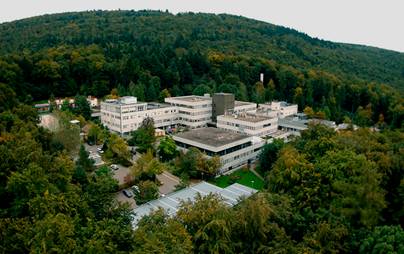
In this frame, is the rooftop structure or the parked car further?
the rooftop structure

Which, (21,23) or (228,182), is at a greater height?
(21,23)

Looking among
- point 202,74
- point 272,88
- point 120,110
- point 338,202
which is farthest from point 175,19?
point 338,202

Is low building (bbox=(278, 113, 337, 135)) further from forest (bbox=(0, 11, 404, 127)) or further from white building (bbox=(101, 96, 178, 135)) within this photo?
white building (bbox=(101, 96, 178, 135))

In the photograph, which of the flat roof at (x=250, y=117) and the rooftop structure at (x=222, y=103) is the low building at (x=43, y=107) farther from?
the flat roof at (x=250, y=117)

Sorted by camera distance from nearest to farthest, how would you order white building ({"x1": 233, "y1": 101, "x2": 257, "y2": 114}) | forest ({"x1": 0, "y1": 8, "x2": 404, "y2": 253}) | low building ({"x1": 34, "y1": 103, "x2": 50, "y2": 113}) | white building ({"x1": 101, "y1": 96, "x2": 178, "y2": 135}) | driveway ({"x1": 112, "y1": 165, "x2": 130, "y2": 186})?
forest ({"x1": 0, "y1": 8, "x2": 404, "y2": 253})
driveway ({"x1": 112, "y1": 165, "x2": 130, "y2": 186})
white building ({"x1": 101, "y1": 96, "x2": 178, "y2": 135})
white building ({"x1": 233, "y1": 101, "x2": 257, "y2": 114})
low building ({"x1": 34, "y1": 103, "x2": 50, "y2": 113})

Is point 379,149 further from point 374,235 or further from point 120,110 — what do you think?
point 120,110

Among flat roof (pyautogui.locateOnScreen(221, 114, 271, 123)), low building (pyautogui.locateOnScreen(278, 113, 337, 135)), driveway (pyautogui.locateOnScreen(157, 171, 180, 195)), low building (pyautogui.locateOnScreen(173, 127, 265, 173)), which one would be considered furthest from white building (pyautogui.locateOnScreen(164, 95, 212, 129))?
driveway (pyautogui.locateOnScreen(157, 171, 180, 195))

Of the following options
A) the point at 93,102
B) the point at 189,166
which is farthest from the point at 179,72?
the point at 189,166
